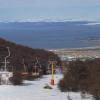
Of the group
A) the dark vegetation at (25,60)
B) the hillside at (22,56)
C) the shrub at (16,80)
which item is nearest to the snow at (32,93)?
the shrub at (16,80)

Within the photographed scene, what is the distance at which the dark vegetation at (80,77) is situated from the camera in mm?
21875

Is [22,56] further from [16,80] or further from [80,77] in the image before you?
[80,77]

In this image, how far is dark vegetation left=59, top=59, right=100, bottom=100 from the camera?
2188 centimetres

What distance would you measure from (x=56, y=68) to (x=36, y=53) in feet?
11.8

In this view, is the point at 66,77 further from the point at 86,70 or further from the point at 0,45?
the point at 0,45

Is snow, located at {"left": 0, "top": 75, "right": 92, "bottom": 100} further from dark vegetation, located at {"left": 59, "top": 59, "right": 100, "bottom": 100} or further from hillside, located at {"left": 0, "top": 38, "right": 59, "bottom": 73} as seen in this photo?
hillside, located at {"left": 0, "top": 38, "right": 59, "bottom": 73}

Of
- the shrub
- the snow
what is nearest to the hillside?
the shrub


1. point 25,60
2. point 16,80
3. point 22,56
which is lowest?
point 16,80

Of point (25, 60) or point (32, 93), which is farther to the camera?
point (25, 60)

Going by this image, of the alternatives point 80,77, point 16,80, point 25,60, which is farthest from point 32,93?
point 25,60

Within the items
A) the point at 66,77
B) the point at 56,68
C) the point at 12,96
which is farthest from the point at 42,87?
the point at 56,68

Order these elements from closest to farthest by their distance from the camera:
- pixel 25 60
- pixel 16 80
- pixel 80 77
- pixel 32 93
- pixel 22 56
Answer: pixel 32 93 → pixel 80 77 → pixel 16 80 → pixel 25 60 → pixel 22 56

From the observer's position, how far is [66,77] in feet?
77.4

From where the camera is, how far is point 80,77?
77.5 ft
